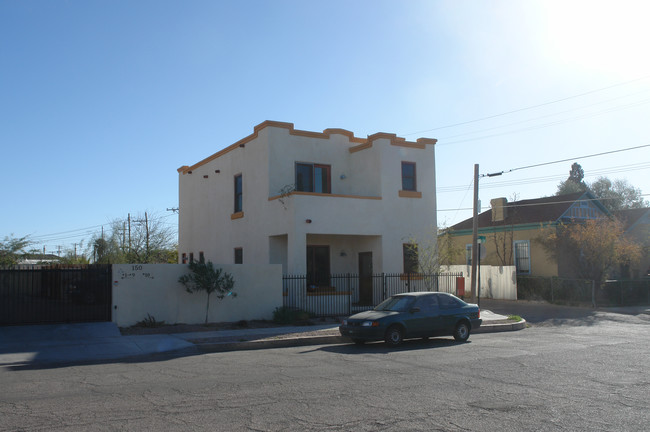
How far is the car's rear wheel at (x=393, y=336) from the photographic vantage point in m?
14.3

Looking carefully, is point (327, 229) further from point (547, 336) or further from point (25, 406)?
point (25, 406)

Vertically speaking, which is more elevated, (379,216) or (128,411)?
(379,216)

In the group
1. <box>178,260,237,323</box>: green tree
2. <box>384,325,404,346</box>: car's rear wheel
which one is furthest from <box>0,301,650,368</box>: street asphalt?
<box>384,325,404,346</box>: car's rear wheel

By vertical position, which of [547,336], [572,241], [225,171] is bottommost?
[547,336]

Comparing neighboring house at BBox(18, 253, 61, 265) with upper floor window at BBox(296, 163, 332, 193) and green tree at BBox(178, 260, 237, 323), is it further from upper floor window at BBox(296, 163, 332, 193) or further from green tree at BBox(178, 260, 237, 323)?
upper floor window at BBox(296, 163, 332, 193)

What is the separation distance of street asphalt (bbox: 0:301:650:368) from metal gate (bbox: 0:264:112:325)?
0.62 m

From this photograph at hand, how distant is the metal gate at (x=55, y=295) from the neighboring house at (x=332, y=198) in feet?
22.3

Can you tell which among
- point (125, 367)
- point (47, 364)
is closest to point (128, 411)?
point (125, 367)

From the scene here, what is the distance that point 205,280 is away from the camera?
1750cm

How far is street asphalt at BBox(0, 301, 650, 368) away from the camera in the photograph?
12.8 meters

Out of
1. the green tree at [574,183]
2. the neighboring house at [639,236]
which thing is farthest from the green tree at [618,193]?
the neighboring house at [639,236]

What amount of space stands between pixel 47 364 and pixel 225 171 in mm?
15808

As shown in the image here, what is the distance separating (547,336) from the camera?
55.0 ft

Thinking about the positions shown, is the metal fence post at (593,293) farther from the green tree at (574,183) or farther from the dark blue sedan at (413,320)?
the green tree at (574,183)
